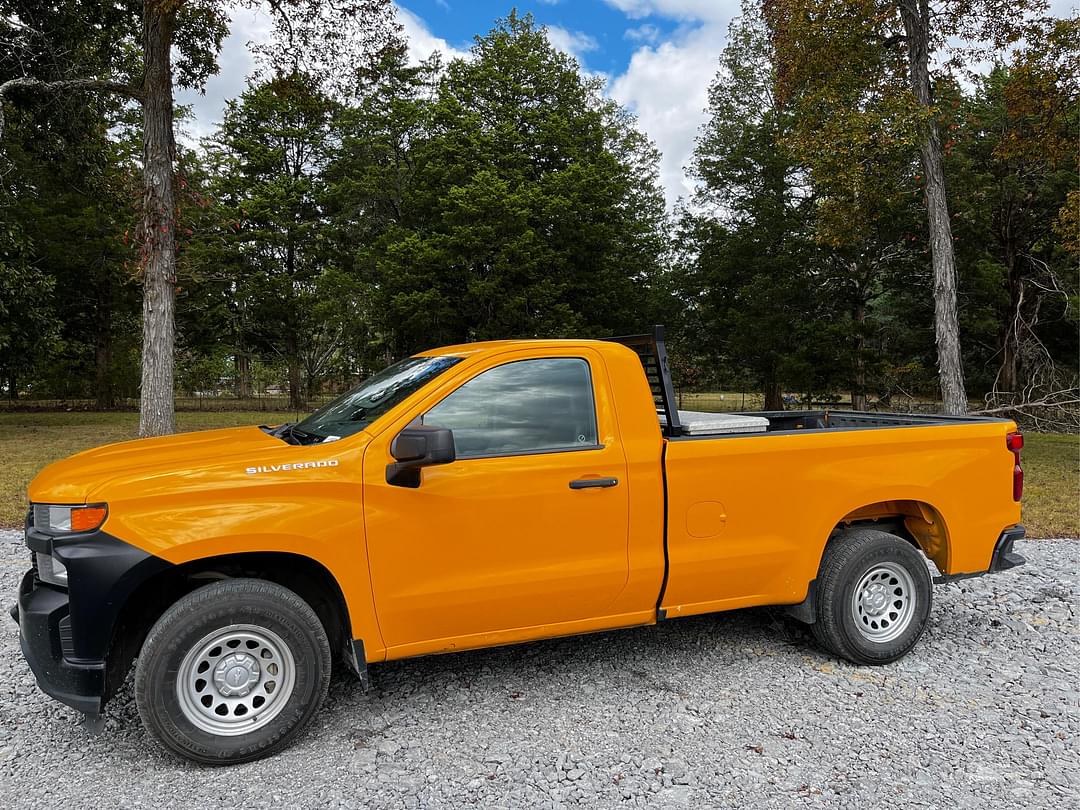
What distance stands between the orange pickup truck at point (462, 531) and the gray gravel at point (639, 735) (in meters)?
0.28

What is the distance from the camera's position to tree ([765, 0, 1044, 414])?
47.0 feet

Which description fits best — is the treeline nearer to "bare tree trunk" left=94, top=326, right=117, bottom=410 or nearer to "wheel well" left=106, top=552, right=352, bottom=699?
"bare tree trunk" left=94, top=326, right=117, bottom=410

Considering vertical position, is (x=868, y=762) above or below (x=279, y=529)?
below

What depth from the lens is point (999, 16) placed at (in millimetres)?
14555

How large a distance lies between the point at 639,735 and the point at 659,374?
193 cm

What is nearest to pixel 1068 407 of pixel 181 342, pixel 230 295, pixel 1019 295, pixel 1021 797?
pixel 1019 295

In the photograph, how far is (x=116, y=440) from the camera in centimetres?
1919

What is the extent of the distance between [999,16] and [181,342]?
34036 millimetres

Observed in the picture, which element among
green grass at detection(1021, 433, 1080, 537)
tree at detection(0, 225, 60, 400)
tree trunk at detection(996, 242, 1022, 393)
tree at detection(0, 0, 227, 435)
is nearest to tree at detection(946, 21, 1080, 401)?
tree trunk at detection(996, 242, 1022, 393)

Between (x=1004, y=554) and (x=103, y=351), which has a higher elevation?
(x=103, y=351)

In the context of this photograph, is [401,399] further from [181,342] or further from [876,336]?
[181,342]

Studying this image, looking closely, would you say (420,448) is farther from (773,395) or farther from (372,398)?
(773,395)

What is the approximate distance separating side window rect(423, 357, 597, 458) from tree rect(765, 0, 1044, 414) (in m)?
12.8

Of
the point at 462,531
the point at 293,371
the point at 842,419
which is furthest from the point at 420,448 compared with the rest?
the point at 293,371
